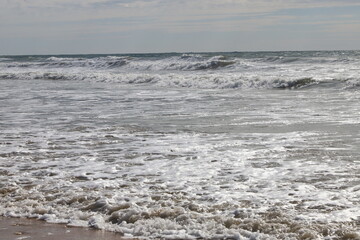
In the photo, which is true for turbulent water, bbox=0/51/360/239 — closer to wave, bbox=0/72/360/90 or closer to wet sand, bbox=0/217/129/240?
wet sand, bbox=0/217/129/240

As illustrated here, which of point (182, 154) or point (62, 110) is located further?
point (62, 110)

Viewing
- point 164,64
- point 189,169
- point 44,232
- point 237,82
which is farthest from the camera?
point 164,64

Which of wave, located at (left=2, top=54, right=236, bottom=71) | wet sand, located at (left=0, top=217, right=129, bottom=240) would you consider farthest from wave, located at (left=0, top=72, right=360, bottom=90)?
wet sand, located at (left=0, top=217, right=129, bottom=240)

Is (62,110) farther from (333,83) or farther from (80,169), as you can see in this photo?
(333,83)

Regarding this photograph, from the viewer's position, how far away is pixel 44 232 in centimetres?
519

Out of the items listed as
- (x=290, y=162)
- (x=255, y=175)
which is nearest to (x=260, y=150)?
(x=290, y=162)

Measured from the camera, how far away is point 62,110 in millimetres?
14414

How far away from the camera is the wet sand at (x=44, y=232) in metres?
5.01

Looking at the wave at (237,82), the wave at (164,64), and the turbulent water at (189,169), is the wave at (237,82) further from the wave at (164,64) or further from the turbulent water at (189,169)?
the wave at (164,64)

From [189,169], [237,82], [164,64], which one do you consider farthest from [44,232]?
[164,64]

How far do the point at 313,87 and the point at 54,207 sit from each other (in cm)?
1649

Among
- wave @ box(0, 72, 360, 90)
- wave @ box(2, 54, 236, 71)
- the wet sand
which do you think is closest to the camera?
the wet sand

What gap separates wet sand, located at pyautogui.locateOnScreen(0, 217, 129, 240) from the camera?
5.01 meters

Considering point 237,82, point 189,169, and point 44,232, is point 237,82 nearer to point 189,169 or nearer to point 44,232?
point 189,169
